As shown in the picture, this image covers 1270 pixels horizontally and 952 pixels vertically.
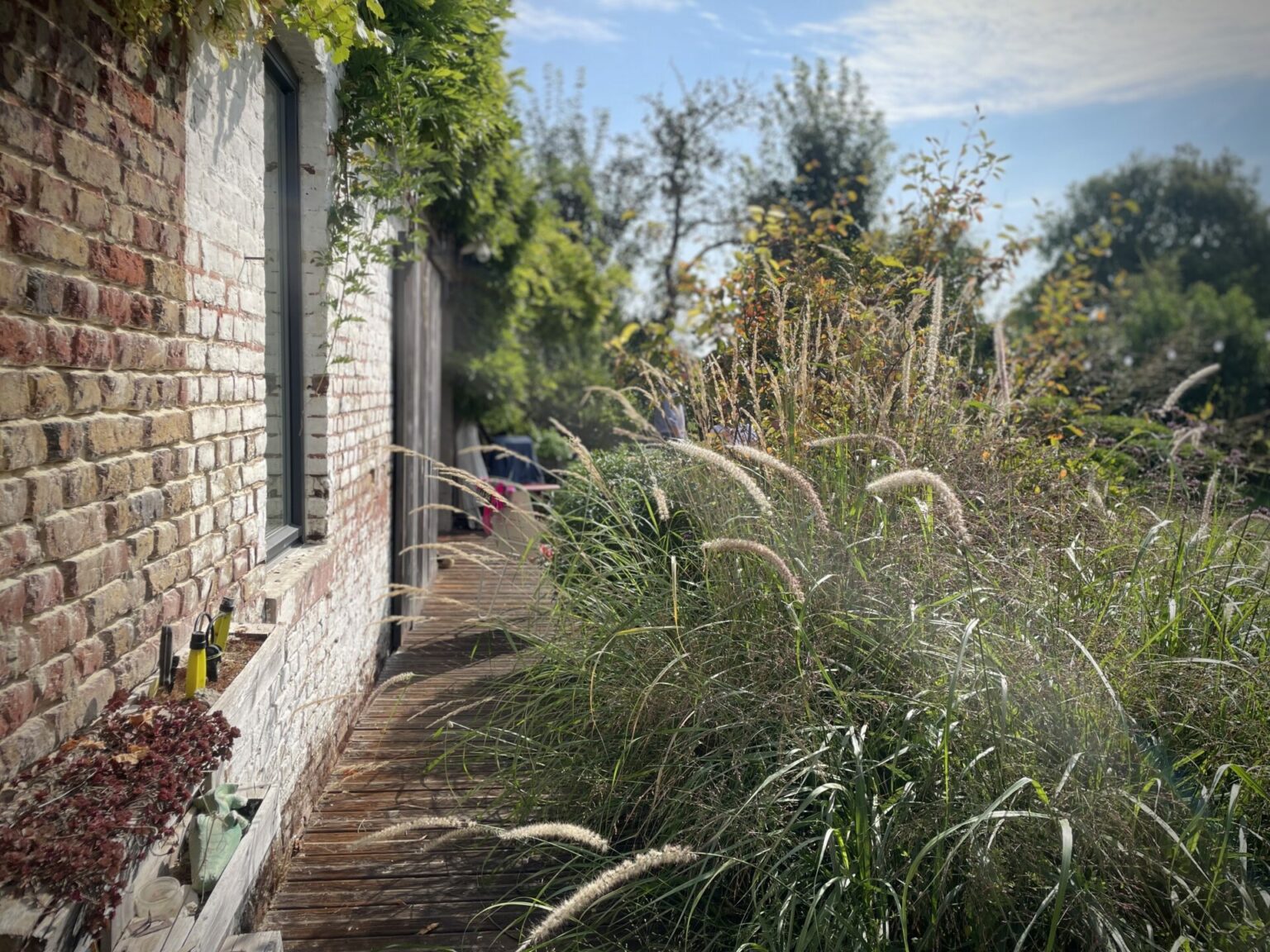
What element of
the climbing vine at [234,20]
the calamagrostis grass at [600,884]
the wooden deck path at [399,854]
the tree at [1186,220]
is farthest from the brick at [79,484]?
the tree at [1186,220]

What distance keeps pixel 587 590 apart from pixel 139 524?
1586 mm

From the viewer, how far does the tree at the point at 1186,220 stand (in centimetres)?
3241

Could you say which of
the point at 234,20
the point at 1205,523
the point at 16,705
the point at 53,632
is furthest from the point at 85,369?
the point at 1205,523

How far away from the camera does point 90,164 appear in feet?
5.54

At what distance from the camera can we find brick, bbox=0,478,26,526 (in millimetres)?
1409

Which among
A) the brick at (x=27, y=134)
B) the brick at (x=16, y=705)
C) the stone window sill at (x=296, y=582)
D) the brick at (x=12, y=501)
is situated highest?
the brick at (x=27, y=134)

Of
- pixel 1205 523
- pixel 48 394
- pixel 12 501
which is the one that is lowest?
pixel 1205 523

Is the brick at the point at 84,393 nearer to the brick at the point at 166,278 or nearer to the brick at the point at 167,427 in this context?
the brick at the point at 167,427

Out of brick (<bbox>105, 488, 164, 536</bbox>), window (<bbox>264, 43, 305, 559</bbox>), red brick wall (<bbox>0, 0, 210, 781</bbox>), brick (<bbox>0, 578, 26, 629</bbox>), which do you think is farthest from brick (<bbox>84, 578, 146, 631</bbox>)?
window (<bbox>264, 43, 305, 559</bbox>)

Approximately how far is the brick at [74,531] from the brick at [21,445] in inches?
4.4

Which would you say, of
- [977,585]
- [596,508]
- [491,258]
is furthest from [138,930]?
[491,258]

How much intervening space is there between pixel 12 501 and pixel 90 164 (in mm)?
650

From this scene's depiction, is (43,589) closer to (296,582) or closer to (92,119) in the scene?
(92,119)

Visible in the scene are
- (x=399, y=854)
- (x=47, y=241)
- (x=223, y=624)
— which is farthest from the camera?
(x=399, y=854)
